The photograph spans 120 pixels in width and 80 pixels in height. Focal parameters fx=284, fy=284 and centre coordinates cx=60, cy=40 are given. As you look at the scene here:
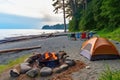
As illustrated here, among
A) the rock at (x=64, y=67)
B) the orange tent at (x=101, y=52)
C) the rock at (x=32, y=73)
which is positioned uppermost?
the orange tent at (x=101, y=52)

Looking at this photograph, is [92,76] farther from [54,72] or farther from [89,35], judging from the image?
[89,35]

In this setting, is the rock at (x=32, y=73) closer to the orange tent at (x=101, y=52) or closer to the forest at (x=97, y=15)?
the orange tent at (x=101, y=52)

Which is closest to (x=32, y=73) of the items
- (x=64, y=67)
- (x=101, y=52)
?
(x=64, y=67)

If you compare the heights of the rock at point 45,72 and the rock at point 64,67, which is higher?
the rock at point 64,67

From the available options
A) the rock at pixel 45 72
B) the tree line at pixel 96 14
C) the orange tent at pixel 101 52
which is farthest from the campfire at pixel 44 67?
the tree line at pixel 96 14

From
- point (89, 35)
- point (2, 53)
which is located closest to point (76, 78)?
point (2, 53)

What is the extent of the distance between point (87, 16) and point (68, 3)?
19.9m

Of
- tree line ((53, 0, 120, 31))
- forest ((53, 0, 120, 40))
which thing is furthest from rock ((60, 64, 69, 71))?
tree line ((53, 0, 120, 31))

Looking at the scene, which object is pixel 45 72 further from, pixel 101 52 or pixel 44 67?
pixel 101 52

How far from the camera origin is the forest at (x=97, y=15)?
33812 millimetres

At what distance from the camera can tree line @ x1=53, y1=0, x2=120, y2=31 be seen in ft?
111

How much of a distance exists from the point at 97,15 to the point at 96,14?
0.60m

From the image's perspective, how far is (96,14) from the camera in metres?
41.3

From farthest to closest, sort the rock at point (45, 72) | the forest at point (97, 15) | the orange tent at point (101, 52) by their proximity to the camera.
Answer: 1. the forest at point (97, 15)
2. the orange tent at point (101, 52)
3. the rock at point (45, 72)
